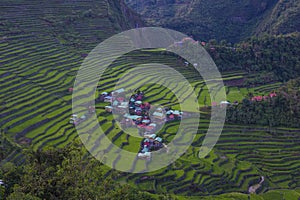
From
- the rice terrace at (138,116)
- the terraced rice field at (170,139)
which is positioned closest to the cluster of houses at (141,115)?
the rice terrace at (138,116)

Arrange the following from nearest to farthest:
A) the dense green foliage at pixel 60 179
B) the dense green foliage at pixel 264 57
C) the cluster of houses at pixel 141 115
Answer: the dense green foliage at pixel 60 179 < the cluster of houses at pixel 141 115 < the dense green foliage at pixel 264 57

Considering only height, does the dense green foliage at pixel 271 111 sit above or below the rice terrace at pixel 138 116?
above

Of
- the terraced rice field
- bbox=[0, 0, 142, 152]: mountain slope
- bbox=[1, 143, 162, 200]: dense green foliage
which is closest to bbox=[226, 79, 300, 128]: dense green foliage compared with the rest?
the terraced rice field

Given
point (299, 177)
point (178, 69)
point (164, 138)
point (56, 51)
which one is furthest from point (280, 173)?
point (56, 51)

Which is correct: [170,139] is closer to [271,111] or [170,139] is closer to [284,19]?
[271,111]

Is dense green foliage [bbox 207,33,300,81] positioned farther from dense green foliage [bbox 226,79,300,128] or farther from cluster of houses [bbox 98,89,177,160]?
cluster of houses [bbox 98,89,177,160]

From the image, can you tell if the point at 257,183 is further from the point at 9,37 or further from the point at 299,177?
the point at 9,37

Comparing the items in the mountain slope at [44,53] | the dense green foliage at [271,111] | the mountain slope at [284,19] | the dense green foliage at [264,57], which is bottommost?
the mountain slope at [44,53]

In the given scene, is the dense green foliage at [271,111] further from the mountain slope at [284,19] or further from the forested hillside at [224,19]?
the forested hillside at [224,19]
